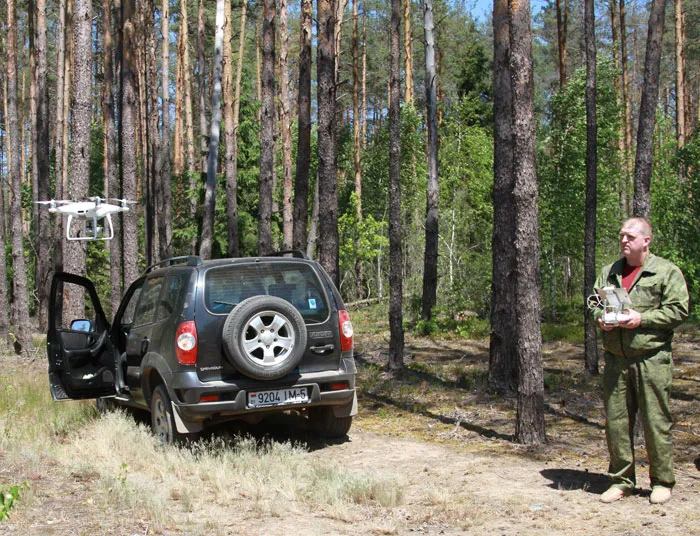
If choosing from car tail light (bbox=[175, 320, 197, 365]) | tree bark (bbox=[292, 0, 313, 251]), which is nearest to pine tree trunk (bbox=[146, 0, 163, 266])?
tree bark (bbox=[292, 0, 313, 251])

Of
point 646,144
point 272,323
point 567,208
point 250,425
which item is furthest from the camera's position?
point 567,208

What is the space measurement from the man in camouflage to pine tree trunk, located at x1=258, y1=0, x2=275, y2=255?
1295 cm

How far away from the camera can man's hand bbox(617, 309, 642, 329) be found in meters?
5.30

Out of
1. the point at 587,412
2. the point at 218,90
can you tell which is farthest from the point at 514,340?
the point at 218,90

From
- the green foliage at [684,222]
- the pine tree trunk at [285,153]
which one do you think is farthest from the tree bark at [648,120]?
the pine tree trunk at [285,153]

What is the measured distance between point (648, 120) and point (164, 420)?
723 centimetres

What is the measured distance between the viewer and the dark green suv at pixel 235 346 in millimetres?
6938

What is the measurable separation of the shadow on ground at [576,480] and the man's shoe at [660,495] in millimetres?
504

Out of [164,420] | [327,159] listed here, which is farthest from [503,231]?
[164,420]

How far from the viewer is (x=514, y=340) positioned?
10.4 meters

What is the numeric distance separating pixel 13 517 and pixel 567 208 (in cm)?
1843

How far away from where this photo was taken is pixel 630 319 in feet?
17.4

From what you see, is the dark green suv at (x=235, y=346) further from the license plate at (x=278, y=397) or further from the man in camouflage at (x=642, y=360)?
the man in camouflage at (x=642, y=360)

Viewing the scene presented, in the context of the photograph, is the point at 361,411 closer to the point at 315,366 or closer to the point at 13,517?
the point at 315,366
